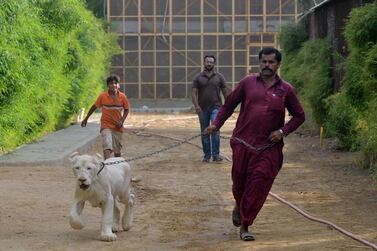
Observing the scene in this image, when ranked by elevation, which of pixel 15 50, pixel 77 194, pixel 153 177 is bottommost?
pixel 153 177

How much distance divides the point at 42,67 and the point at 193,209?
8.44 m

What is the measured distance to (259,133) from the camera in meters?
8.30

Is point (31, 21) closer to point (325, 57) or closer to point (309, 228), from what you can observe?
point (325, 57)

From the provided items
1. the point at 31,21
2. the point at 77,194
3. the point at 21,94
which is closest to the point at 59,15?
the point at 31,21

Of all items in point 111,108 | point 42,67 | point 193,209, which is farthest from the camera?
point 42,67

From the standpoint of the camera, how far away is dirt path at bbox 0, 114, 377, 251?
814cm

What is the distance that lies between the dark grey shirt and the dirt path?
1155 millimetres

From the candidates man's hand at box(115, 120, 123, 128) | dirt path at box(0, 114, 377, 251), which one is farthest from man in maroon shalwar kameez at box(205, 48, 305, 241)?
man's hand at box(115, 120, 123, 128)

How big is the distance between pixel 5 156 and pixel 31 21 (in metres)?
2.83

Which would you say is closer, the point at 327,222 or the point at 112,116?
the point at 327,222

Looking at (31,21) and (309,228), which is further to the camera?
(31,21)

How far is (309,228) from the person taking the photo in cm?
891

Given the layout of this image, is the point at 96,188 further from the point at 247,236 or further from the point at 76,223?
the point at 247,236

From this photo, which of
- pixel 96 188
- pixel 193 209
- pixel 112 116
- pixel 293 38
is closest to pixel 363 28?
pixel 193 209
